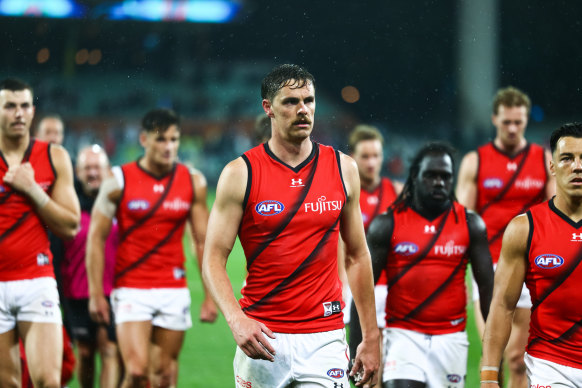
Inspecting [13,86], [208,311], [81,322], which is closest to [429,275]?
[208,311]

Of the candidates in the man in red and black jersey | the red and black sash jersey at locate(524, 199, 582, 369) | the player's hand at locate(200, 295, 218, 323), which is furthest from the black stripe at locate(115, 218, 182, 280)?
the red and black sash jersey at locate(524, 199, 582, 369)

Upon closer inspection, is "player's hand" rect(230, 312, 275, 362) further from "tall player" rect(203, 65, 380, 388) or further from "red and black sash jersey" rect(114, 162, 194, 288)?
"red and black sash jersey" rect(114, 162, 194, 288)

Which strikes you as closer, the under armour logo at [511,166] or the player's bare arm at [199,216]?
the player's bare arm at [199,216]

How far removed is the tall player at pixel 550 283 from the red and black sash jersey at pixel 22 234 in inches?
127

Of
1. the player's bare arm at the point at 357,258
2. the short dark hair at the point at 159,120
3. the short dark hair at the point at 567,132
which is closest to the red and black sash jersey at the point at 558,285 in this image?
the short dark hair at the point at 567,132

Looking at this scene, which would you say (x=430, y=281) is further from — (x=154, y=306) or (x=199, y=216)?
(x=154, y=306)

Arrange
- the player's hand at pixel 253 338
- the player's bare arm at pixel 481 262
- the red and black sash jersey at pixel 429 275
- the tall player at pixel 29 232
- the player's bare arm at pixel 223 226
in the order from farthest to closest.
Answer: the tall player at pixel 29 232 < the red and black sash jersey at pixel 429 275 < the player's bare arm at pixel 481 262 < the player's bare arm at pixel 223 226 < the player's hand at pixel 253 338

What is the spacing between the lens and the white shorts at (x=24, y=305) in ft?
19.0

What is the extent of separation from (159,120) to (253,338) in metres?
3.57

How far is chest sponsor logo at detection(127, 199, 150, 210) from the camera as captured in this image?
6961mm

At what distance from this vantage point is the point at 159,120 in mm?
7168

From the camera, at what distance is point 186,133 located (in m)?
33.4

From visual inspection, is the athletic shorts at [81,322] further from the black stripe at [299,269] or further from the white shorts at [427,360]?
the black stripe at [299,269]

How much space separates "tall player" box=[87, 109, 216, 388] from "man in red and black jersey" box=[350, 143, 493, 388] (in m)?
1.87
